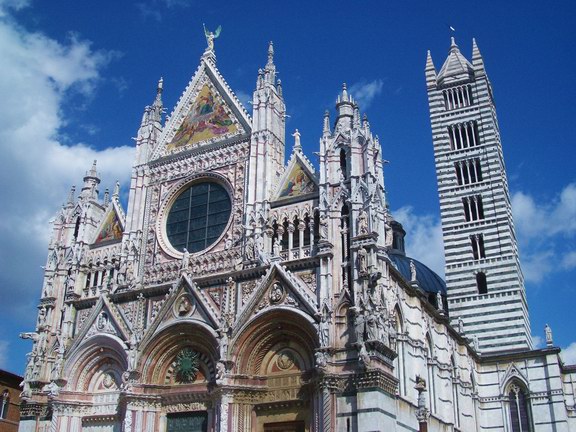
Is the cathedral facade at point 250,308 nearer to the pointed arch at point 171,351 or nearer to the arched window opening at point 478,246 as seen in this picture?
the pointed arch at point 171,351

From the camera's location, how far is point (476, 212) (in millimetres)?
38250

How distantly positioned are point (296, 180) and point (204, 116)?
20.0ft

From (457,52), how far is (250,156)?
2404cm

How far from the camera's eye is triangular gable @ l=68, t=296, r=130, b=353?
25453 mm

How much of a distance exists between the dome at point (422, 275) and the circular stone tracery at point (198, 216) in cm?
1667

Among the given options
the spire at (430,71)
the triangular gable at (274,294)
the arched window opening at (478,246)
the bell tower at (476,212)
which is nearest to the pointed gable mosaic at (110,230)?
the triangular gable at (274,294)

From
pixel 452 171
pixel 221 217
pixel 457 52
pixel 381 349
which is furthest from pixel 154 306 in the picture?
pixel 457 52

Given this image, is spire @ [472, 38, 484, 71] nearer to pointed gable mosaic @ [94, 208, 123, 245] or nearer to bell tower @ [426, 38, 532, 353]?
bell tower @ [426, 38, 532, 353]

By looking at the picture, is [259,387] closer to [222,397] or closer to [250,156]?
[222,397]

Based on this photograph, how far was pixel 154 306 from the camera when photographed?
2502cm

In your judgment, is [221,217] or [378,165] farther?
[221,217]

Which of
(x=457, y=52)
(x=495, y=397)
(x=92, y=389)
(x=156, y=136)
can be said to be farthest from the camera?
(x=457, y=52)

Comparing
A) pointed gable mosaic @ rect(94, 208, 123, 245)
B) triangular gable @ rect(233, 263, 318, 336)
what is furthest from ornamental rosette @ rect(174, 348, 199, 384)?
pointed gable mosaic @ rect(94, 208, 123, 245)

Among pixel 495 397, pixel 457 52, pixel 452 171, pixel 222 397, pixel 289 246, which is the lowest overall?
pixel 222 397
